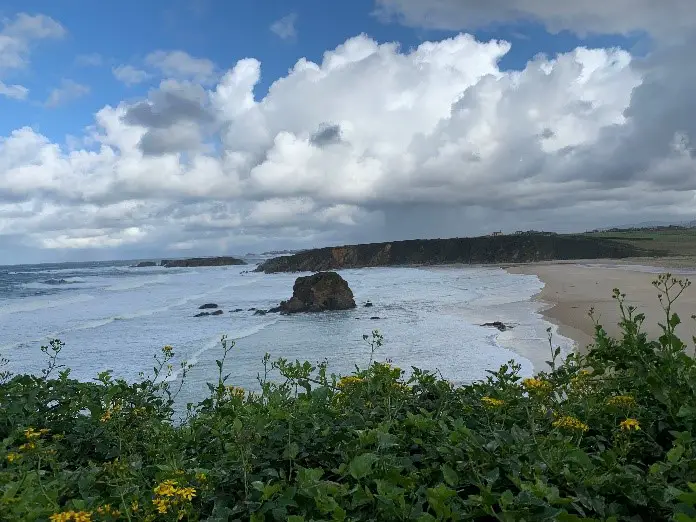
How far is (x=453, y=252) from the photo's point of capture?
10562 cm

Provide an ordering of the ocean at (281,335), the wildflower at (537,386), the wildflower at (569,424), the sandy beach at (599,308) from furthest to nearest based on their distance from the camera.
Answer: the sandy beach at (599,308)
the ocean at (281,335)
the wildflower at (537,386)
the wildflower at (569,424)

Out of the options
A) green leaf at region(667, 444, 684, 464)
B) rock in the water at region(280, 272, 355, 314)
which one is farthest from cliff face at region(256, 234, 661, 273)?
green leaf at region(667, 444, 684, 464)

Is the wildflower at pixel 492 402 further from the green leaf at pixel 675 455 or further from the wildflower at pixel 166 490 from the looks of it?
the wildflower at pixel 166 490

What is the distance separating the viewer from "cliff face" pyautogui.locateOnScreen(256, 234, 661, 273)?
92.0m

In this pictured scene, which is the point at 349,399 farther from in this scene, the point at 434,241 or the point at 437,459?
the point at 434,241

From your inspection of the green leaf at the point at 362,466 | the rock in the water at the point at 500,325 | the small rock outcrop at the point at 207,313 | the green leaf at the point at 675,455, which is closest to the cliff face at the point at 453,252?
the small rock outcrop at the point at 207,313

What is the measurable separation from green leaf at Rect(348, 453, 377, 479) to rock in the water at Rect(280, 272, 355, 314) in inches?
1058

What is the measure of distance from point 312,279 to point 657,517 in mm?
28649

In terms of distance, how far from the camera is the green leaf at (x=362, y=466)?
2207 mm

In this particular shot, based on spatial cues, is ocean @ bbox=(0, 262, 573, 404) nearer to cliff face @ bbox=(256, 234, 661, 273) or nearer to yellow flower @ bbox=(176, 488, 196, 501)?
yellow flower @ bbox=(176, 488, 196, 501)

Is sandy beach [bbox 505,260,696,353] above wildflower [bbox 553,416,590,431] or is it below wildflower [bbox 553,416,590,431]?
below

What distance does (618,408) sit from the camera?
10.5 ft

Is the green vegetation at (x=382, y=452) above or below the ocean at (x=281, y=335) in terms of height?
above

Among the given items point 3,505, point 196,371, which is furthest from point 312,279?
point 3,505
